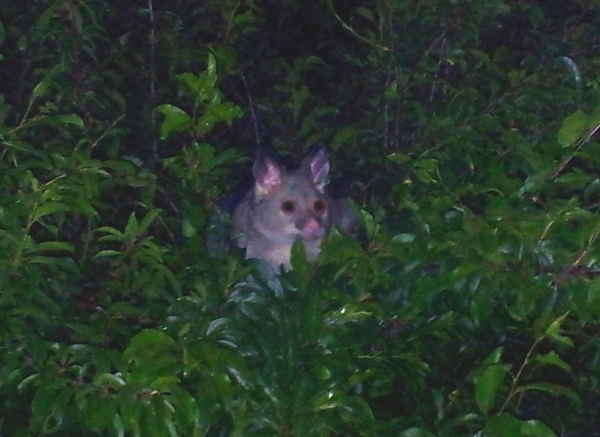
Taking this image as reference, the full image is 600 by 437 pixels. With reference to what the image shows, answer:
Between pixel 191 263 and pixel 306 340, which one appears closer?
pixel 306 340

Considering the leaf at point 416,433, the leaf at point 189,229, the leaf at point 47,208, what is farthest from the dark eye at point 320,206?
the leaf at point 416,433

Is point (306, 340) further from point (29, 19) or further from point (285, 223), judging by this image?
point (29, 19)

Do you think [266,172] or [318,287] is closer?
[318,287]

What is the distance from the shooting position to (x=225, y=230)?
8.34 feet

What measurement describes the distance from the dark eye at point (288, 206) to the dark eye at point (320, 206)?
0.35 ft

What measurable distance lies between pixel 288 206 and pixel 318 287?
70.6 inches

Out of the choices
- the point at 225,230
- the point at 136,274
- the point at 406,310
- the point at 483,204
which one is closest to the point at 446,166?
the point at 483,204

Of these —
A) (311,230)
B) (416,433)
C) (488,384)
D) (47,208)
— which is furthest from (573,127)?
(311,230)

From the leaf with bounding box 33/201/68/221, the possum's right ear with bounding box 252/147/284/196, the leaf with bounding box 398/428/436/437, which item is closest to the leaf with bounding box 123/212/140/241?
the leaf with bounding box 33/201/68/221

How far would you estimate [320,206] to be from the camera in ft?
11.8

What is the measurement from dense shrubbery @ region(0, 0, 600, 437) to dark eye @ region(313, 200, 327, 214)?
44 centimetres

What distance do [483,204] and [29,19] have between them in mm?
2441

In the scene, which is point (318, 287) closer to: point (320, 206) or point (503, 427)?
point (503, 427)

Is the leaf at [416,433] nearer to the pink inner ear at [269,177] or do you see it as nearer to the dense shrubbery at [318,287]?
the dense shrubbery at [318,287]
